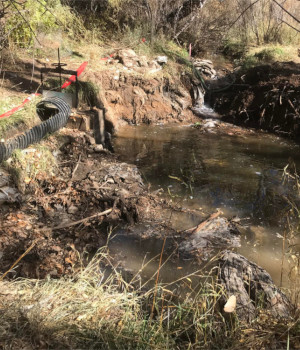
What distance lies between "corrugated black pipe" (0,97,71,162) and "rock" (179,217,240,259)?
2443 millimetres

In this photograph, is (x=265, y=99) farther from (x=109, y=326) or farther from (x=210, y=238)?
(x=109, y=326)

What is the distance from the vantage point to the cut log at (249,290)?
2.16 meters

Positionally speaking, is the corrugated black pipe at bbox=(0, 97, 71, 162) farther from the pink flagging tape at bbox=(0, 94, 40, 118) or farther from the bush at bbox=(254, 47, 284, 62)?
the bush at bbox=(254, 47, 284, 62)

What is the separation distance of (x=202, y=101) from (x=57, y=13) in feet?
14.7

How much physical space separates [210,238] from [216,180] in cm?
168

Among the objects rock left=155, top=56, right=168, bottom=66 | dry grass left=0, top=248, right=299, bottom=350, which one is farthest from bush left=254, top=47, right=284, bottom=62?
dry grass left=0, top=248, right=299, bottom=350

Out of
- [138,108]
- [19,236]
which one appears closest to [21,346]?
[19,236]

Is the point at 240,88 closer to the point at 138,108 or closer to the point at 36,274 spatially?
the point at 138,108

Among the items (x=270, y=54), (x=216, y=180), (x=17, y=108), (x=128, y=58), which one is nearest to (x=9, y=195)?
(x=17, y=108)

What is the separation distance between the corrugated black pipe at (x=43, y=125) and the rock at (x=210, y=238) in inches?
96.2

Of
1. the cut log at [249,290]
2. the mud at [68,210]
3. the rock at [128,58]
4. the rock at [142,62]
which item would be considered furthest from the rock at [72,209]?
the rock at [142,62]

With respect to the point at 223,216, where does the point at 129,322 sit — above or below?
above

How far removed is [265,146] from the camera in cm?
724

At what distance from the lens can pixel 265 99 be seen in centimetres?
834
